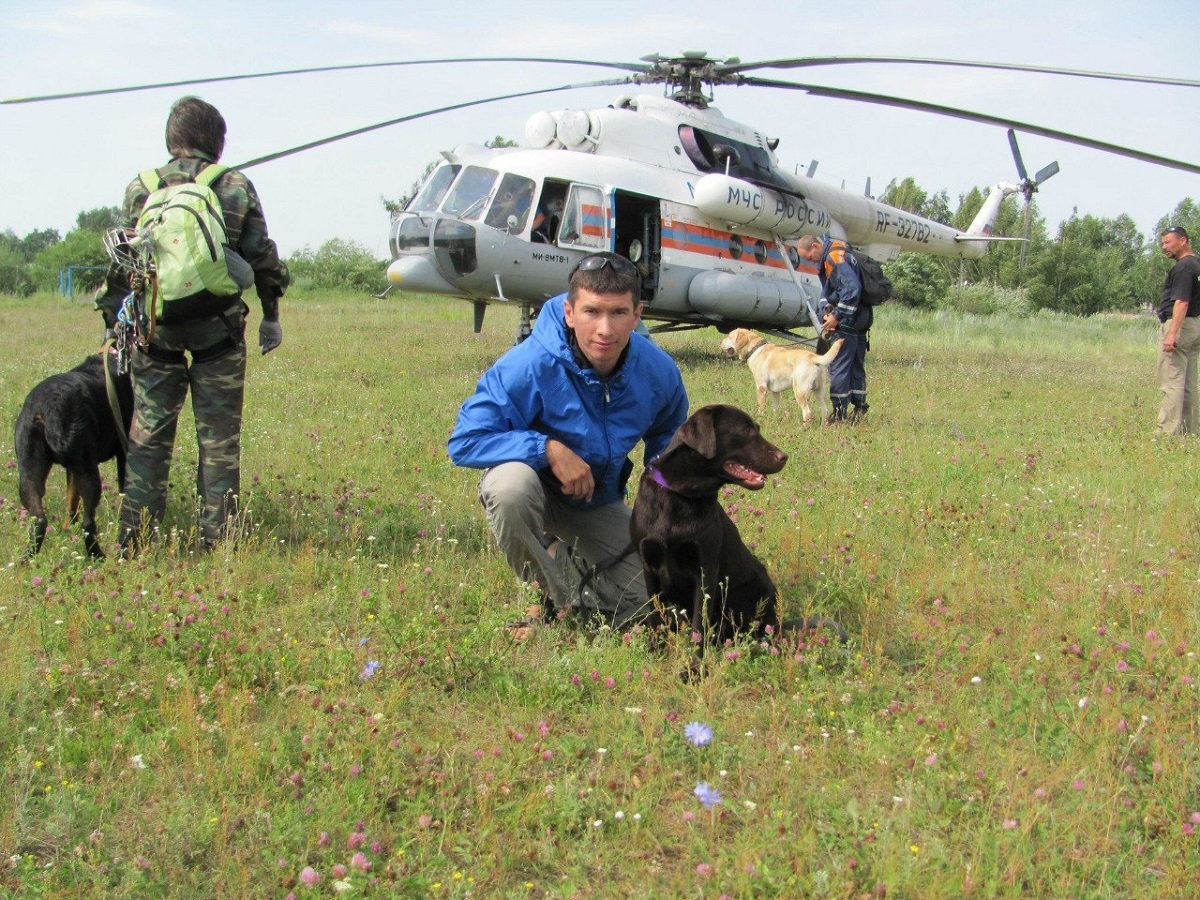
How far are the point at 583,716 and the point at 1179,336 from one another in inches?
322

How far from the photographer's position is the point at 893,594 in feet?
15.5

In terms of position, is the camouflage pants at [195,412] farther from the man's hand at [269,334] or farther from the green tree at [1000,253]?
the green tree at [1000,253]

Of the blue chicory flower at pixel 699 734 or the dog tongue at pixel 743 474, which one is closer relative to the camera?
the blue chicory flower at pixel 699 734

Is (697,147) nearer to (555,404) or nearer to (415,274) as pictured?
(415,274)

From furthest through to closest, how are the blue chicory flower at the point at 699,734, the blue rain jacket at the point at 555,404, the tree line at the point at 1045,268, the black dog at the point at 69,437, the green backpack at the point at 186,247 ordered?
the tree line at the point at 1045,268
the black dog at the point at 69,437
the green backpack at the point at 186,247
the blue rain jacket at the point at 555,404
the blue chicory flower at the point at 699,734

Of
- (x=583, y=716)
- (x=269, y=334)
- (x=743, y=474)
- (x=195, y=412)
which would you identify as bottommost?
(x=583, y=716)

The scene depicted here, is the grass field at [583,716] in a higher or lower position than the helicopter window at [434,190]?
lower

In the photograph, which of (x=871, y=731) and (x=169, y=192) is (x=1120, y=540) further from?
(x=169, y=192)

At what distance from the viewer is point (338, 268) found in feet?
133

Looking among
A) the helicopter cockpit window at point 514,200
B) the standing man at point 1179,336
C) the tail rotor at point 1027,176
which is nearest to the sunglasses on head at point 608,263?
the standing man at point 1179,336

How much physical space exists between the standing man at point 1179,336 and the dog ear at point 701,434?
24.5 ft

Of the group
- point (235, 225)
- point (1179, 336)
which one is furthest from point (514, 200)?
point (235, 225)

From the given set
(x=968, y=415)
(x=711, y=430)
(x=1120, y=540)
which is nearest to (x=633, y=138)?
(x=968, y=415)

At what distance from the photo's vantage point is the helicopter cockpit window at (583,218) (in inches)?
499
